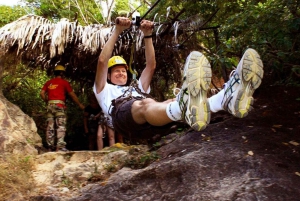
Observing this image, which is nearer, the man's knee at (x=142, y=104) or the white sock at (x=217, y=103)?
the white sock at (x=217, y=103)

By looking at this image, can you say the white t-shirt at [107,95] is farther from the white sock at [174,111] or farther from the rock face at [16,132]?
the rock face at [16,132]

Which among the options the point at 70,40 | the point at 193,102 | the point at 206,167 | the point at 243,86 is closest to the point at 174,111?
the point at 193,102

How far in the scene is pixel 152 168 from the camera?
12.2ft

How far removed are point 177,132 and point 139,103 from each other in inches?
90.5

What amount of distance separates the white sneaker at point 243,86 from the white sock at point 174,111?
1.09 ft

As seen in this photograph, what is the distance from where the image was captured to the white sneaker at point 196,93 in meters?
2.50

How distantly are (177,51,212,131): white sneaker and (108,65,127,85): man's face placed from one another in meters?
1.54

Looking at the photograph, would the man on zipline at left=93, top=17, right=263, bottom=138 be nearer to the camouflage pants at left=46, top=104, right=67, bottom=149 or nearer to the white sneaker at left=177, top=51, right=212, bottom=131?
the white sneaker at left=177, top=51, right=212, bottom=131

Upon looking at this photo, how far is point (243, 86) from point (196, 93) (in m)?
0.33

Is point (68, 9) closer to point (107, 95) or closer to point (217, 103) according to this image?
point (107, 95)

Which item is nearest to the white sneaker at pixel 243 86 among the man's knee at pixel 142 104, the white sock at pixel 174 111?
the white sock at pixel 174 111

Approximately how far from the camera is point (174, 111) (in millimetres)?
2717

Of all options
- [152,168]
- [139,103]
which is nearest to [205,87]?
[139,103]

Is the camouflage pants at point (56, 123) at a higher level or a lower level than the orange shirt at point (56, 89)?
lower
